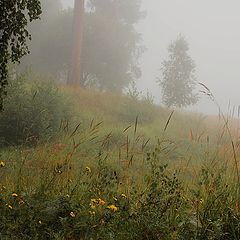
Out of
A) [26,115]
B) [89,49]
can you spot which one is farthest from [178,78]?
[26,115]

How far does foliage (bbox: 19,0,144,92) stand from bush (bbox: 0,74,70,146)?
16120 millimetres

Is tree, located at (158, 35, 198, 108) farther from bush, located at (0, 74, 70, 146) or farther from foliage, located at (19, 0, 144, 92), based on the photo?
bush, located at (0, 74, 70, 146)

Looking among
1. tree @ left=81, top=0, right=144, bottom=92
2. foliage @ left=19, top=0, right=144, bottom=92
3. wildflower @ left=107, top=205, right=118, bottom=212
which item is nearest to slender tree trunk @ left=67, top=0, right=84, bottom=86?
foliage @ left=19, top=0, right=144, bottom=92

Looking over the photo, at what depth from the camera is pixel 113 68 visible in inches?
1091

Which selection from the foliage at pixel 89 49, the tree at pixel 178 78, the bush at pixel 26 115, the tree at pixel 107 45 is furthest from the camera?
the tree at pixel 178 78

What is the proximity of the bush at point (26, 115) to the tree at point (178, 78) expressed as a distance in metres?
18.1

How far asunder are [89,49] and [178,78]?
710 centimetres

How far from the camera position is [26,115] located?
9531 millimetres

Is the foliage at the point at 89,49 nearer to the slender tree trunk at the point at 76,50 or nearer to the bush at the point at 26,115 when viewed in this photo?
the slender tree trunk at the point at 76,50

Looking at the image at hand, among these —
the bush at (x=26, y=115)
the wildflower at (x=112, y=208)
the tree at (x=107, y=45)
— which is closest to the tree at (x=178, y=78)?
the tree at (x=107, y=45)

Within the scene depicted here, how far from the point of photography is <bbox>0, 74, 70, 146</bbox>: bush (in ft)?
30.0

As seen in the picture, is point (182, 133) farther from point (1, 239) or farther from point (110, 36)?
point (110, 36)

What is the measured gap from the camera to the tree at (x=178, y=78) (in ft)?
91.6

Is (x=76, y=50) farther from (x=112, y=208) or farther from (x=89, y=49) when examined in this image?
(x=112, y=208)
